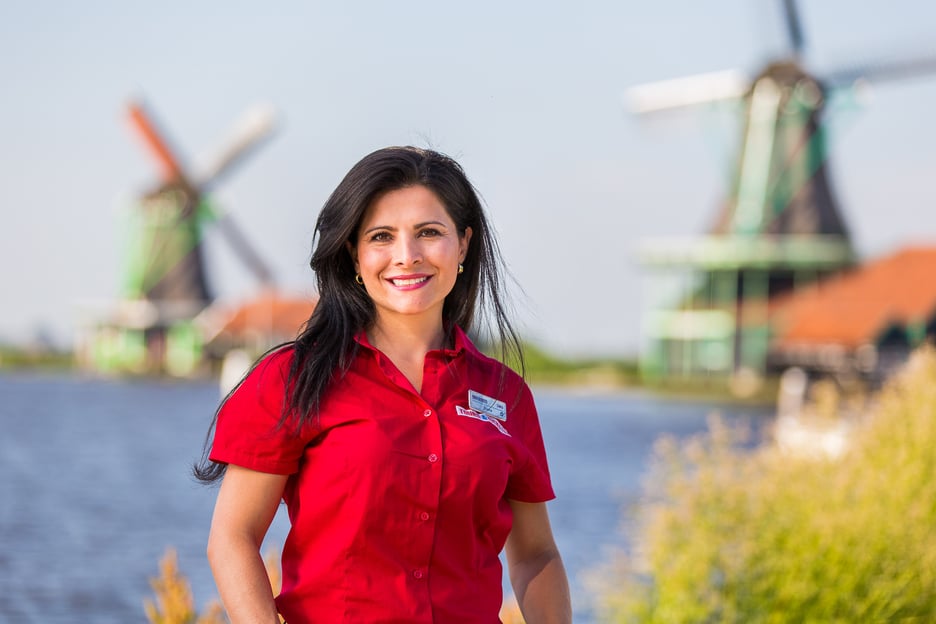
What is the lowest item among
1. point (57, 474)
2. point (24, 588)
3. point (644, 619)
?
point (57, 474)

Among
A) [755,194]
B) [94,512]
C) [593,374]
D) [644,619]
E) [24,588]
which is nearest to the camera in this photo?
[644,619]

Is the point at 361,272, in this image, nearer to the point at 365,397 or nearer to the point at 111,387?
the point at 365,397

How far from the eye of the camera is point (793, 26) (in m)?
46.1

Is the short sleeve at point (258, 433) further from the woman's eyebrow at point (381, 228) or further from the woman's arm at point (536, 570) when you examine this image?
the woman's arm at point (536, 570)

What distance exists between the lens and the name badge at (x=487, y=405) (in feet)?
7.61

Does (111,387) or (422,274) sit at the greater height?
(422,274)

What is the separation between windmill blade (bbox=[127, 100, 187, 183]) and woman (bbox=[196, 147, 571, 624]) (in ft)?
190

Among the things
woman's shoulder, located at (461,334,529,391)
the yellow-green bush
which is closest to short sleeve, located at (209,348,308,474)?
woman's shoulder, located at (461,334,529,391)

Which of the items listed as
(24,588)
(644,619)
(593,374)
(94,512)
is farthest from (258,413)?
(593,374)

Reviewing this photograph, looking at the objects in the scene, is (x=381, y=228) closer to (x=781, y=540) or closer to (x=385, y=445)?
(x=385, y=445)

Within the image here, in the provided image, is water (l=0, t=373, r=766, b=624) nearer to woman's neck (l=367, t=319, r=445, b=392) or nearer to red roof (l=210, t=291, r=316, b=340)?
woman's neck (l=367, t=319, r=445, b=392)

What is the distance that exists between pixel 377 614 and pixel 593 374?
200ft

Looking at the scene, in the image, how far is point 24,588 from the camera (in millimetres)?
11750

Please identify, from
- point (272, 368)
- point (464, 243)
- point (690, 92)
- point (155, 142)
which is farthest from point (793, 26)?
point (272, 368)
